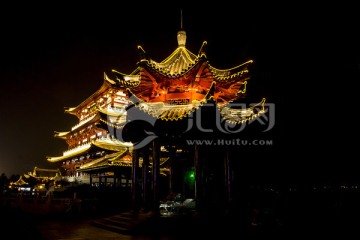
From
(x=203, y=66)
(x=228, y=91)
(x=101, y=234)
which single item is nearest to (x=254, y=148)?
(x=228, y=91)

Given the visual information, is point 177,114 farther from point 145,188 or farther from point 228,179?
point 145,188

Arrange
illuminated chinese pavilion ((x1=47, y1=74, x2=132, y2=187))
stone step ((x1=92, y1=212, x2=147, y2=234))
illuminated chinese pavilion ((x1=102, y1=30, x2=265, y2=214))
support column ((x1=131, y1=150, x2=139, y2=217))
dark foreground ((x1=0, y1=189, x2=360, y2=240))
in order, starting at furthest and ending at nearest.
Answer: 1. illuminated chinese pavilion ((x1=47, y1=74, x2=132, y2=187))
2. support column ((x1=131, y1=150, x2=139, y2=217))
3. illuminated chinese pavilion ((x1=102, y1=30, x2=265, y2=214))
4. stone step ((x1=92, y1=212, x2=147, y2=234))
5. dark foreground ((x1=0, y1=189, x2=360, y2=240))

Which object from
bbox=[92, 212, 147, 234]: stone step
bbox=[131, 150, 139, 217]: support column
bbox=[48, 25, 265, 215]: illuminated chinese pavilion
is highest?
bbox=[48, 25, 265, 215]: illuminated chinese pavilion

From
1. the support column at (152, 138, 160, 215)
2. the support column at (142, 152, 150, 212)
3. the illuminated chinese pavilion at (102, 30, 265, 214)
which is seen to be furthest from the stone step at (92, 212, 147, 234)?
the illuminated chinese pavilion at (102, 30, 265, 214)

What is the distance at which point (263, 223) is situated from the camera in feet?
33.7

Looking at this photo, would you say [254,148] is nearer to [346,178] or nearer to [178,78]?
[346,178]

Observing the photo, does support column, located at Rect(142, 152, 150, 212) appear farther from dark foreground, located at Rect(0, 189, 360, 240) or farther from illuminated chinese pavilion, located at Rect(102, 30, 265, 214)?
dark foreground, located at Rect(0, 189, 360, 240)

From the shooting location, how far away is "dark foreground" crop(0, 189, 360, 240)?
9469 millimetres

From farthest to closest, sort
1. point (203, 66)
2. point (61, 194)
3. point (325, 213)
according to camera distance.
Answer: point (61, 194), point (203, 66), point (325, 213)

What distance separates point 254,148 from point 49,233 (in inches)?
385

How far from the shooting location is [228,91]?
14.1 m

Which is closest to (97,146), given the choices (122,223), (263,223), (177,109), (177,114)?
(122,223)

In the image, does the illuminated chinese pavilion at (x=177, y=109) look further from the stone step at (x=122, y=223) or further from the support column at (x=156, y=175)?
the stone step at (x=122, y=223)

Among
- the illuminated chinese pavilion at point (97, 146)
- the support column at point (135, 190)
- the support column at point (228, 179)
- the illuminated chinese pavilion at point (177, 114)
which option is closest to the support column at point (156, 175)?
the illuminated chinese pavilion at point (177, 114)
